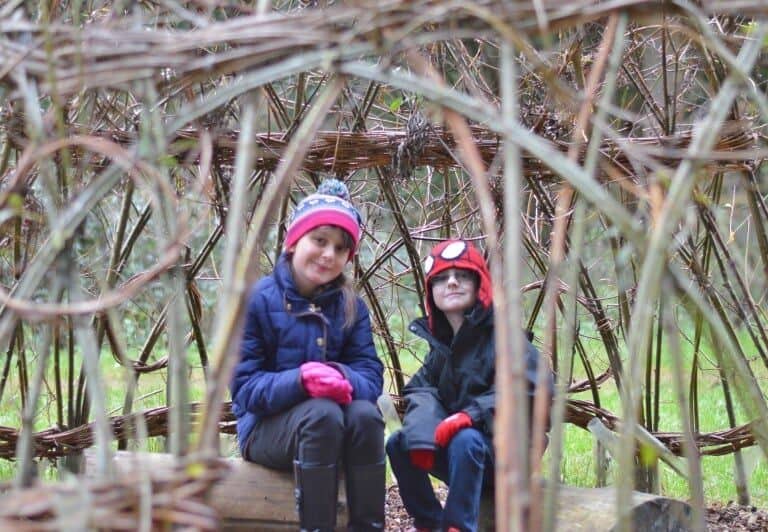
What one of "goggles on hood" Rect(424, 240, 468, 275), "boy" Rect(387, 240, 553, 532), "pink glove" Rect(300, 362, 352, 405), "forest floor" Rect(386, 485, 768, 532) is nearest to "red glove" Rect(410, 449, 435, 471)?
"boy" Rect(387, 240, 553, 532)

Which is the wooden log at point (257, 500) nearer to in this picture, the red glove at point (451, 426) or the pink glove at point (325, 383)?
the pink glove at point (325, 383)

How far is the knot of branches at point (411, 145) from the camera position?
3182 millimetres

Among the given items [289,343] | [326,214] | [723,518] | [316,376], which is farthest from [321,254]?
[723,518]

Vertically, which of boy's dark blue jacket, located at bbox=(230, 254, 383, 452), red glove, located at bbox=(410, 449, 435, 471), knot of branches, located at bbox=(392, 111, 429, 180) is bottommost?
red glove, located at bbox=(410, 449, 435, 471)

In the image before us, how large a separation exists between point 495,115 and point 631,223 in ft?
0.74

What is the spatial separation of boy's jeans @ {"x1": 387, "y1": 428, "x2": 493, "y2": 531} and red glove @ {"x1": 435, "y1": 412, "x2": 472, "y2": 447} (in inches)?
0.6

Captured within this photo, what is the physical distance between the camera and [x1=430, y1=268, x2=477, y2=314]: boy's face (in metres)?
3.15

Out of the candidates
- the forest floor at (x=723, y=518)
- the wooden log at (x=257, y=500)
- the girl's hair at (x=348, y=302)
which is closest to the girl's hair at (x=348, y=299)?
the girl's hair at (x=348, y=302)

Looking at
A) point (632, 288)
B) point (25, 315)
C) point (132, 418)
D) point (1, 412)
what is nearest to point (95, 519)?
point (25, 315)

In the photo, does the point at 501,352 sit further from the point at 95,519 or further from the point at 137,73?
the point at 137,73

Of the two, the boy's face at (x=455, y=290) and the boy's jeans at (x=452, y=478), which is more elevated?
the boy's face at (x=455, y=290)

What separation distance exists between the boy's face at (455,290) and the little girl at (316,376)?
0.23 meters

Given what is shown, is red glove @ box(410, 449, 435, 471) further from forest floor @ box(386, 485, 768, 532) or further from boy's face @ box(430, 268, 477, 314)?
forest floor @ box(386, 485, 768, 532)

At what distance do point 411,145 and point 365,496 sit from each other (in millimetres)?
1043
